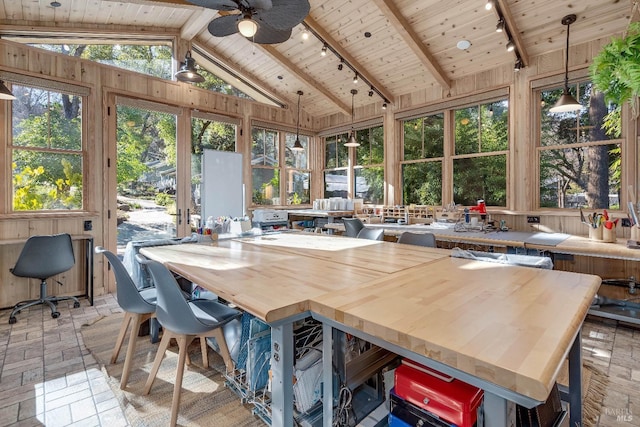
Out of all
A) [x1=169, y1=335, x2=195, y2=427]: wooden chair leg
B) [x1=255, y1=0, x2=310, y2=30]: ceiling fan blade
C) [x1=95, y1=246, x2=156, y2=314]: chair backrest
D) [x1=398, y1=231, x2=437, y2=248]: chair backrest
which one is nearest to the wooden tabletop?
[x1=95, y1=246, x2=156, y2=314]: chair backrest

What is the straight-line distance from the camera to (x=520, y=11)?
139 inches

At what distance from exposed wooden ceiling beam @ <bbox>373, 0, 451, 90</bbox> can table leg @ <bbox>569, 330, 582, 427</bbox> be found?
3723 mm

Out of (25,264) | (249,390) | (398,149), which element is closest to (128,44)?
(25,264)

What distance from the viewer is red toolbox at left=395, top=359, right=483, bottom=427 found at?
1023mm

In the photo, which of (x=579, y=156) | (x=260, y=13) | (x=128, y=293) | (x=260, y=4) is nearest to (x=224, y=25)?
(x=260, y=13)

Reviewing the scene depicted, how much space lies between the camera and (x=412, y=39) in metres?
4.08

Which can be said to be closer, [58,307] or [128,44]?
[58,307]

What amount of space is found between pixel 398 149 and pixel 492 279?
4.43m

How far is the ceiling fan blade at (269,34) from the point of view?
8.45 feet

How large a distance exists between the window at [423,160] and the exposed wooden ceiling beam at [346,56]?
2.13 ft

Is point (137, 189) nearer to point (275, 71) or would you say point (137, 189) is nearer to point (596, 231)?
point (275, 71)

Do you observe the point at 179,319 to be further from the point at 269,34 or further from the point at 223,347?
the point at 269,34

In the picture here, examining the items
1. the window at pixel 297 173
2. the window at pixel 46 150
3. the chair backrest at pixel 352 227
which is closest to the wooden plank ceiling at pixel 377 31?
the window at pixel 46 150

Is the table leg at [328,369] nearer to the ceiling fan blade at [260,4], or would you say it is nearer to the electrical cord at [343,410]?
the electrical cord at [343,410]
